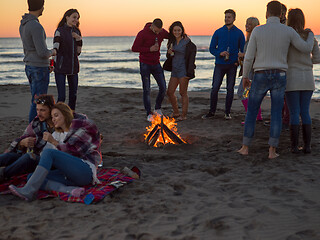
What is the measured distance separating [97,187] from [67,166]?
1.49 feet

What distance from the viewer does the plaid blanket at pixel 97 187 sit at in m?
3.99

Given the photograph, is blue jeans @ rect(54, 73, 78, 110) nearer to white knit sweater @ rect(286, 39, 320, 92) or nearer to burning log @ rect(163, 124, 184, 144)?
burning log @ rect(163, 124, 184, 144)

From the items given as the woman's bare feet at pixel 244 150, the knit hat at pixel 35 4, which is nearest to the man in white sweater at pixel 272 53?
the woman's bare feet at pixel 244 150

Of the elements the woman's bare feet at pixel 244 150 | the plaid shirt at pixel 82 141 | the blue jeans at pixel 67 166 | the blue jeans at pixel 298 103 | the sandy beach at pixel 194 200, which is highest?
the blue jeans at pixel 298 103

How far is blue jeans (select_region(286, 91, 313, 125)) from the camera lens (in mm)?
5234

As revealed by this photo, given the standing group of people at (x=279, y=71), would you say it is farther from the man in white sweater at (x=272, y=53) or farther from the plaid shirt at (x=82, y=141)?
the plaid shirt at (x=82, y=141)

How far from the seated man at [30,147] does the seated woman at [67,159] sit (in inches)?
10.4

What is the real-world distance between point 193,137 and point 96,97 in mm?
Result: 5562

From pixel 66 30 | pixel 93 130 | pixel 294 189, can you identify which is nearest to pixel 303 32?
pixel 294 189

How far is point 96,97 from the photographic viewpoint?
38.1 ft

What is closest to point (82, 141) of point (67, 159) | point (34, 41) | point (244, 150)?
point (67, 159)

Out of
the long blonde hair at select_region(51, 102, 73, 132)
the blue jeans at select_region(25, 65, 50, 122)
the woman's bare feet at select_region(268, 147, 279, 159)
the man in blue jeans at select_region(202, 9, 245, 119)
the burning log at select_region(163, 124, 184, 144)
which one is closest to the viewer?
the long blonde hair at select_region(51, 102, 73, 132)

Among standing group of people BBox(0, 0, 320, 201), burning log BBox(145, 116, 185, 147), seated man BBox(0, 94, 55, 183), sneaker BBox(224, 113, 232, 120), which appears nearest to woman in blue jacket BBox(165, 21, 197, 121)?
sneaker BBox(224, 113, 232, 120)

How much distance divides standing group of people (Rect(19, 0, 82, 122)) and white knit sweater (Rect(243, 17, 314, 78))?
3036 millimetres
